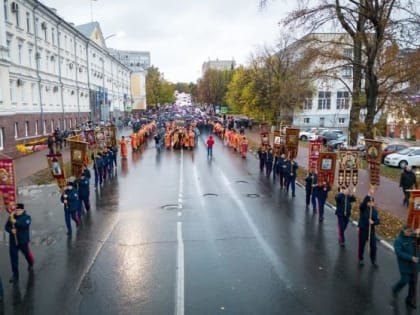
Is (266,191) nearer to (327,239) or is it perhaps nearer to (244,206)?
(244,206)

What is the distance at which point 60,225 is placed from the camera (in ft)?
37.6

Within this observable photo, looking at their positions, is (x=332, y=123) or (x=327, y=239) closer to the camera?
(x=327, y=239)

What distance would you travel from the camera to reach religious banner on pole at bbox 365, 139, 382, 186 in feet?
32.9

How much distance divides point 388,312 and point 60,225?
9.12 meters

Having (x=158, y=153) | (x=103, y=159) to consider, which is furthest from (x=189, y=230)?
(x=158, y=153)

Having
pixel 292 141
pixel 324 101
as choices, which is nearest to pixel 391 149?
pixel 292 141

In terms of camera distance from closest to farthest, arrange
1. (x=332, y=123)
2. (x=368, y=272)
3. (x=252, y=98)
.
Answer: (x=368, y=272) < (x=252, y=98) < (x=332, y=123)

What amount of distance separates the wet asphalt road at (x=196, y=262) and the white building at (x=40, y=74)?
13795 mm

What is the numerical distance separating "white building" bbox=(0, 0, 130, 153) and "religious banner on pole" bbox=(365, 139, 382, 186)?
22.1m

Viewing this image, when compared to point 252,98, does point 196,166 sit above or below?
below

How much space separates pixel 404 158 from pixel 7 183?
21.8 meters

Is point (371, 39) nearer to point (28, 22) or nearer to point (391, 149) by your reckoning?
point (391, 149)

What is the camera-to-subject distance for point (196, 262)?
8.42m

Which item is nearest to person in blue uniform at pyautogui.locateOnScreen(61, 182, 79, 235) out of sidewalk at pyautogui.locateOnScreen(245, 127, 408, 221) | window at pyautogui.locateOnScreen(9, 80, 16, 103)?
sidewalk at pyautogui.locateOnScreen(245, 127, 408, 221)
